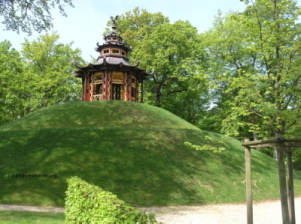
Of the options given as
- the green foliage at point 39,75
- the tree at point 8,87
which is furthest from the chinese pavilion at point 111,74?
the tree at point 8,87

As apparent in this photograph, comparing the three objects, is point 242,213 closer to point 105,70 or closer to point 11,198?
point 11,198

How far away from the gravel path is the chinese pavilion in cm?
1899

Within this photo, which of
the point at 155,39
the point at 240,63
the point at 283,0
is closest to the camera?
the point at 283,0

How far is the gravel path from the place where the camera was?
1067cm

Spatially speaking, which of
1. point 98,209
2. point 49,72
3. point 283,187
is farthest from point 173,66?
point 98,209

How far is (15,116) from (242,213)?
4126 cm

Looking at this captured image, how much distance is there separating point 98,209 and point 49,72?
132ft

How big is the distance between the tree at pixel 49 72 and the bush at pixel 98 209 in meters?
36.1

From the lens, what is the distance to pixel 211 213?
1216 centimetres

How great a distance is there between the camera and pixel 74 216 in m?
6.84

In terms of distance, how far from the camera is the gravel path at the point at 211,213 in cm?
1067

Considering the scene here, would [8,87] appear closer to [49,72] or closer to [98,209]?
[49,72]

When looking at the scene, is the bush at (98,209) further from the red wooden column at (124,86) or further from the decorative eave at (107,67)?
the decorative eave at (107,67)

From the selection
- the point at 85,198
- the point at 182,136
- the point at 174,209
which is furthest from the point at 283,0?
the point at 182,136
